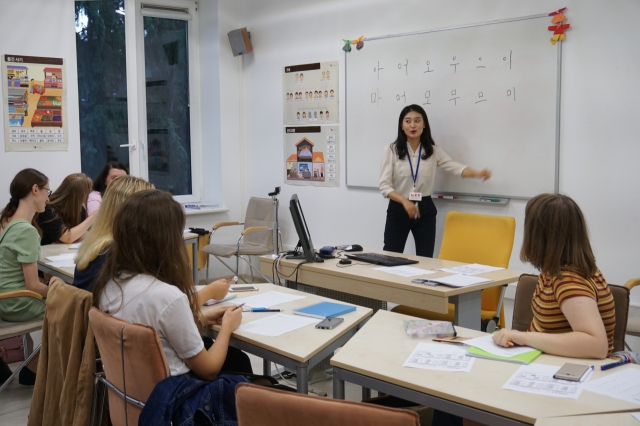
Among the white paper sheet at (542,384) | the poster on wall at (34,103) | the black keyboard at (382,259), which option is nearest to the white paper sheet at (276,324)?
the white paper sheet at (542,384)

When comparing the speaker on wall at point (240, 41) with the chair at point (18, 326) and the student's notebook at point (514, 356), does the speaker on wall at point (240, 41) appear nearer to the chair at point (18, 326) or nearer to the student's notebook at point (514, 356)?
the chair at point (18, 326)

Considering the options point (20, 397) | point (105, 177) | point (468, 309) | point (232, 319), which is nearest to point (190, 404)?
point (232, 319)

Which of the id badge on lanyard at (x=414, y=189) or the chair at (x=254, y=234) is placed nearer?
the id badge on lanyard at (x=414, y=189)

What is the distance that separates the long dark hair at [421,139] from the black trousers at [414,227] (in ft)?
1.19

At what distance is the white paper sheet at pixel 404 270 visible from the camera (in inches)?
128

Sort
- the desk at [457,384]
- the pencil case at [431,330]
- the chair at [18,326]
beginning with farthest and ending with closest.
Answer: the chair at [18,326] → the pencil case at [431,330] → the desk at [457,384]

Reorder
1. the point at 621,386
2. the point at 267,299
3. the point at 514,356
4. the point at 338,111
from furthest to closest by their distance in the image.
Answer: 1. the point at 338,111
2. the point at 267,299
3. the point at 514,356
4. the point at 621,386

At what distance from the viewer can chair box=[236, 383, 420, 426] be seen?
123 centimetres

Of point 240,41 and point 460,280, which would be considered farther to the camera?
point 240,41

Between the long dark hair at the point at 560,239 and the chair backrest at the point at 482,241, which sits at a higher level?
the long dark hair at the point at 560,239

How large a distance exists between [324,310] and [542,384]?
→ 3.29 ft

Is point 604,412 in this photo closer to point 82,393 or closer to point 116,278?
point 116,278

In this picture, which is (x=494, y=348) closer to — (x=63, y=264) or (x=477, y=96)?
(x=63, y=264)

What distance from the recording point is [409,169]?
4820mm
